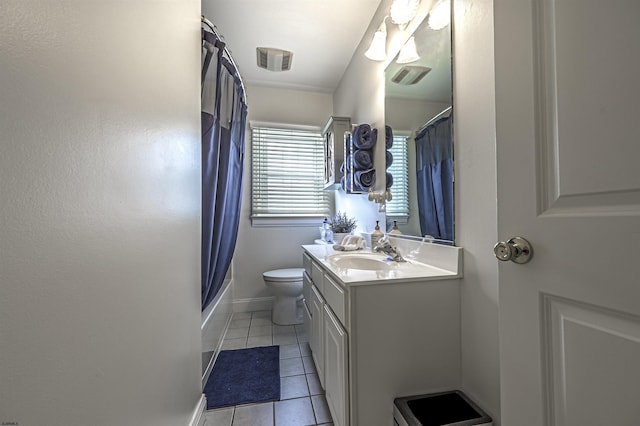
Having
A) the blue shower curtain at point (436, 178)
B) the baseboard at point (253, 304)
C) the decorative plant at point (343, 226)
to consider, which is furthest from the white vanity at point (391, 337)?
the baseboard at point (253, 304)

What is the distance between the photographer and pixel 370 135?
74.4 inches

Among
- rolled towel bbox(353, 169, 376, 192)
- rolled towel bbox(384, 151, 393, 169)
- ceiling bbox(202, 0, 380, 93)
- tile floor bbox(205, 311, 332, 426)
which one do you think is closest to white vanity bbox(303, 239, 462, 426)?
tile floor bbox(205, 311, 332, 426)

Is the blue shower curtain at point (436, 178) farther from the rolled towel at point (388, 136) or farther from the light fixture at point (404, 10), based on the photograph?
the light fixture at point (404, 10)

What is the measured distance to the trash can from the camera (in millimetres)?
906

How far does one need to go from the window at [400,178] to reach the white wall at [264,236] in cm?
150

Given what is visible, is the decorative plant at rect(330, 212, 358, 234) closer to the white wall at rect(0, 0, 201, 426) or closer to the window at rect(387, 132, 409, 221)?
the window at rect(387, 132, 409, 221)

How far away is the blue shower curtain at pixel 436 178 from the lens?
1.17 metres

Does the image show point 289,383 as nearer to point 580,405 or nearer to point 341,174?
point 580,405

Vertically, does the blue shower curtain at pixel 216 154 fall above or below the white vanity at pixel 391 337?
above


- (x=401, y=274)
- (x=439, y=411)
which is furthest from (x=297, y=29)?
(x=439, y=411)

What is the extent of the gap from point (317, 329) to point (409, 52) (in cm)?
175

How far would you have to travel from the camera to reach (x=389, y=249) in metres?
1.51

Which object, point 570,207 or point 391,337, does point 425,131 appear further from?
point 391,337

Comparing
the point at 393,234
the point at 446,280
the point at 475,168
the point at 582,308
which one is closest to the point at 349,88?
the point at 393,234
